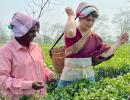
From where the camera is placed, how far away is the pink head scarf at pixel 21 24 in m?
3.85

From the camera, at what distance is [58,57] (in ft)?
16.6

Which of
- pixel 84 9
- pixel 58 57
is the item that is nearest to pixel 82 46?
pixel 84 9

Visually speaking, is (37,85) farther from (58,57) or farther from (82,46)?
(58,57)

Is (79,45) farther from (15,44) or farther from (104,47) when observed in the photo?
(15,44)

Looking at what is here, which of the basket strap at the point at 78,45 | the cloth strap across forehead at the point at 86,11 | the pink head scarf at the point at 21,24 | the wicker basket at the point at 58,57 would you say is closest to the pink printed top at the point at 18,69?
the pink head scarf at the point at 21,24

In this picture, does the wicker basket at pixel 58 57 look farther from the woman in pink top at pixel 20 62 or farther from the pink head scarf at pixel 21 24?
the pink head scarf at pixel 21 24

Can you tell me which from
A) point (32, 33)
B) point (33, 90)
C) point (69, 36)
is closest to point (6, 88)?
point (33, 90)

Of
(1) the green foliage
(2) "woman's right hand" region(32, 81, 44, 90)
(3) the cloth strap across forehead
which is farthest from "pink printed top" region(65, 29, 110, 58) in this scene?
(2) "woman's right hand" region(32, 81, 44, 90)

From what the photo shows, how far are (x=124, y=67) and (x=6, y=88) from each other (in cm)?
454

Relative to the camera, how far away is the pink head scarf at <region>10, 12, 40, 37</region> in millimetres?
3850

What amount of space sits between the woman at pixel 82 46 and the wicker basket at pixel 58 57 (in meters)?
0.21

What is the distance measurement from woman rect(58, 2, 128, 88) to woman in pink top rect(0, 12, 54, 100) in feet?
2.11

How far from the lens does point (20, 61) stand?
3922 millimetres

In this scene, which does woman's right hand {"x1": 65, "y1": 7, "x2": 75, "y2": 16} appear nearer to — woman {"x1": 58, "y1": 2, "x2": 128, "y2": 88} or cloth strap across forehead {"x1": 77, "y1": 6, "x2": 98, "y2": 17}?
woman {"x1": 58, "y1": 2, "x2": 128, "y2": 88}
